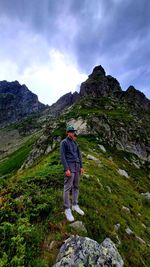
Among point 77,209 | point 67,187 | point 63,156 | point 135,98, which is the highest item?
point 135,98

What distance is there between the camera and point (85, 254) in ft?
36.6

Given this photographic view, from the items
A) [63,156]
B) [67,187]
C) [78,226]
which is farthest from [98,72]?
[78,226]

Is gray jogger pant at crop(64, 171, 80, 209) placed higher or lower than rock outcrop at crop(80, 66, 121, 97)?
lower

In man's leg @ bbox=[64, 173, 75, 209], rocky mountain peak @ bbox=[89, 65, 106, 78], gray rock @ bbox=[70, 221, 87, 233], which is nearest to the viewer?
gray rock @ bbox=[70, 221, 87, 233]

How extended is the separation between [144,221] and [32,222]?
10.3 metres

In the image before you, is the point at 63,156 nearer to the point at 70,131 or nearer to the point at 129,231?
the point at 70,131

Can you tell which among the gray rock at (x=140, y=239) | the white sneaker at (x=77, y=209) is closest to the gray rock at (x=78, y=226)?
the white sneaker at (x=77, y=209)

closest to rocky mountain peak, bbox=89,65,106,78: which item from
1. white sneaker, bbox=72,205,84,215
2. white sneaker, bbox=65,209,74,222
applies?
white sneaker, bbox=72,205,84,215

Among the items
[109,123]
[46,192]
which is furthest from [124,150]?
[46,192]

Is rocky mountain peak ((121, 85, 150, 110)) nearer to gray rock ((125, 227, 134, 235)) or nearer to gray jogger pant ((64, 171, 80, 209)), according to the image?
gray rock ((125, 227, 134, 235))

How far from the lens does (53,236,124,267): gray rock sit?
10.8 m

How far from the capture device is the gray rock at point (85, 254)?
424 inches

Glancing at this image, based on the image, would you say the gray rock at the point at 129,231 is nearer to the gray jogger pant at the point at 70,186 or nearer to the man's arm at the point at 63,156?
the gray jogger pant at the point at 70,186

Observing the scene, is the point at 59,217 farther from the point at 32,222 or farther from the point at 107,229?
the point at 107,229
